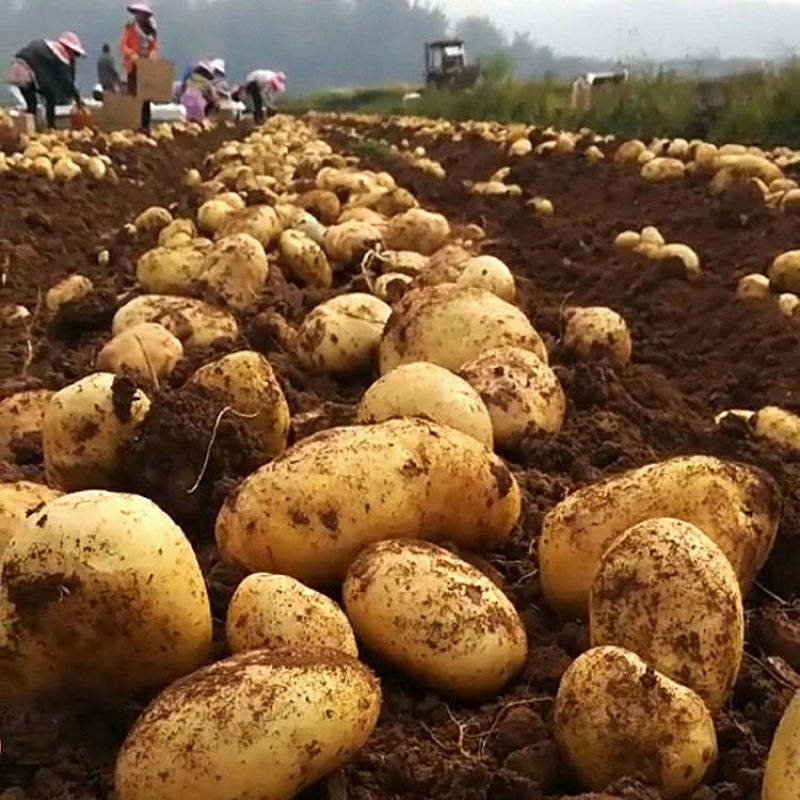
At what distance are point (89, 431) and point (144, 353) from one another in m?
0.60

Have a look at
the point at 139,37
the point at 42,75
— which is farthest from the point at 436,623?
the point at 139,37

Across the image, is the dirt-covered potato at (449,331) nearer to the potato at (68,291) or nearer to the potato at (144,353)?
the potato at (144,353)

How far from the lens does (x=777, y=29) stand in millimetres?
57281

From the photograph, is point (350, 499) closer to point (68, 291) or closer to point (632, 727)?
point (632, 727)

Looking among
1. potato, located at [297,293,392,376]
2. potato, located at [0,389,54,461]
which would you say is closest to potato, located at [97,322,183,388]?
potato, located at [0,389,54,461]

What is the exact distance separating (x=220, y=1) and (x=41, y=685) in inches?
3745

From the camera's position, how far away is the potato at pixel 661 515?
1.96 metres

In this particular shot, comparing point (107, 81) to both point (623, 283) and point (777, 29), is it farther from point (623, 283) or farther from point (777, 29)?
point (777, 29)

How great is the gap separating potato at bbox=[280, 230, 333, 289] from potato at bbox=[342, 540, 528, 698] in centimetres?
270

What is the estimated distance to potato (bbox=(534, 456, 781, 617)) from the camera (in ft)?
6.44

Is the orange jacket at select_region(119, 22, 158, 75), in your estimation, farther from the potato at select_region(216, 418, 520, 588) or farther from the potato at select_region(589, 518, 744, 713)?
the potato at select_region(589, 518, 744, 713)

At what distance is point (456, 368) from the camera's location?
2980mm

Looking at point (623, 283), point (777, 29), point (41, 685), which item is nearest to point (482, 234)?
point (623, 283)

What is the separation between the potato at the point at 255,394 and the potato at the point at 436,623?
27.7 inches
